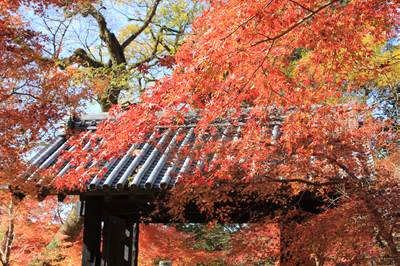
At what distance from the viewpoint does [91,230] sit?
21.8 feet

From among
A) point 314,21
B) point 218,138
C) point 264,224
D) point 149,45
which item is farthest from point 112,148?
point 149,45

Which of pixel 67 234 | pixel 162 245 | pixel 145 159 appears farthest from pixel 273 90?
pixel 67 234

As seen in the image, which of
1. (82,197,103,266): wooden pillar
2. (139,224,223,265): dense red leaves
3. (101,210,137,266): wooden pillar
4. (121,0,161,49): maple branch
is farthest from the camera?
(121,0,161,49): maple branch

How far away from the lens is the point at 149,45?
16656 mm

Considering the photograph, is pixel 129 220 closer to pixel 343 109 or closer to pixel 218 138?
pixel 218 138

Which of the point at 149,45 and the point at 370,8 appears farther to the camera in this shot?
the point at 149,45

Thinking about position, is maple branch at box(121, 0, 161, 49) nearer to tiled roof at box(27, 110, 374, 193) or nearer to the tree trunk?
the tree trunk

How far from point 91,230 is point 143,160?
1.29 metres

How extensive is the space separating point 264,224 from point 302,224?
94cm

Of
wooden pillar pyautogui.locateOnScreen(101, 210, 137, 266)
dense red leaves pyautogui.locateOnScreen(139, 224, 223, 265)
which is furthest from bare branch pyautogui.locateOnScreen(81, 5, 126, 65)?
wooden pillar pyautogui.locateOnScreen(101, 210, 137, 266)

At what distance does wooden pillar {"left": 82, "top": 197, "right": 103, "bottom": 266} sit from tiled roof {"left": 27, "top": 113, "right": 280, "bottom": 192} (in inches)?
24.1

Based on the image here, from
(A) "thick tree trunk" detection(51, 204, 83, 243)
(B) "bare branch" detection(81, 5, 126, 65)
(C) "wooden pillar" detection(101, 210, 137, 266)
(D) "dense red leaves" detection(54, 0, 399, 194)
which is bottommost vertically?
(C) "wooden pillar" detection(101, 210, 137, 266)

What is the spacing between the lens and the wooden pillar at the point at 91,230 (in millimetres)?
6598

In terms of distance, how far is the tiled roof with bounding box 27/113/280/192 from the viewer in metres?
5.92
